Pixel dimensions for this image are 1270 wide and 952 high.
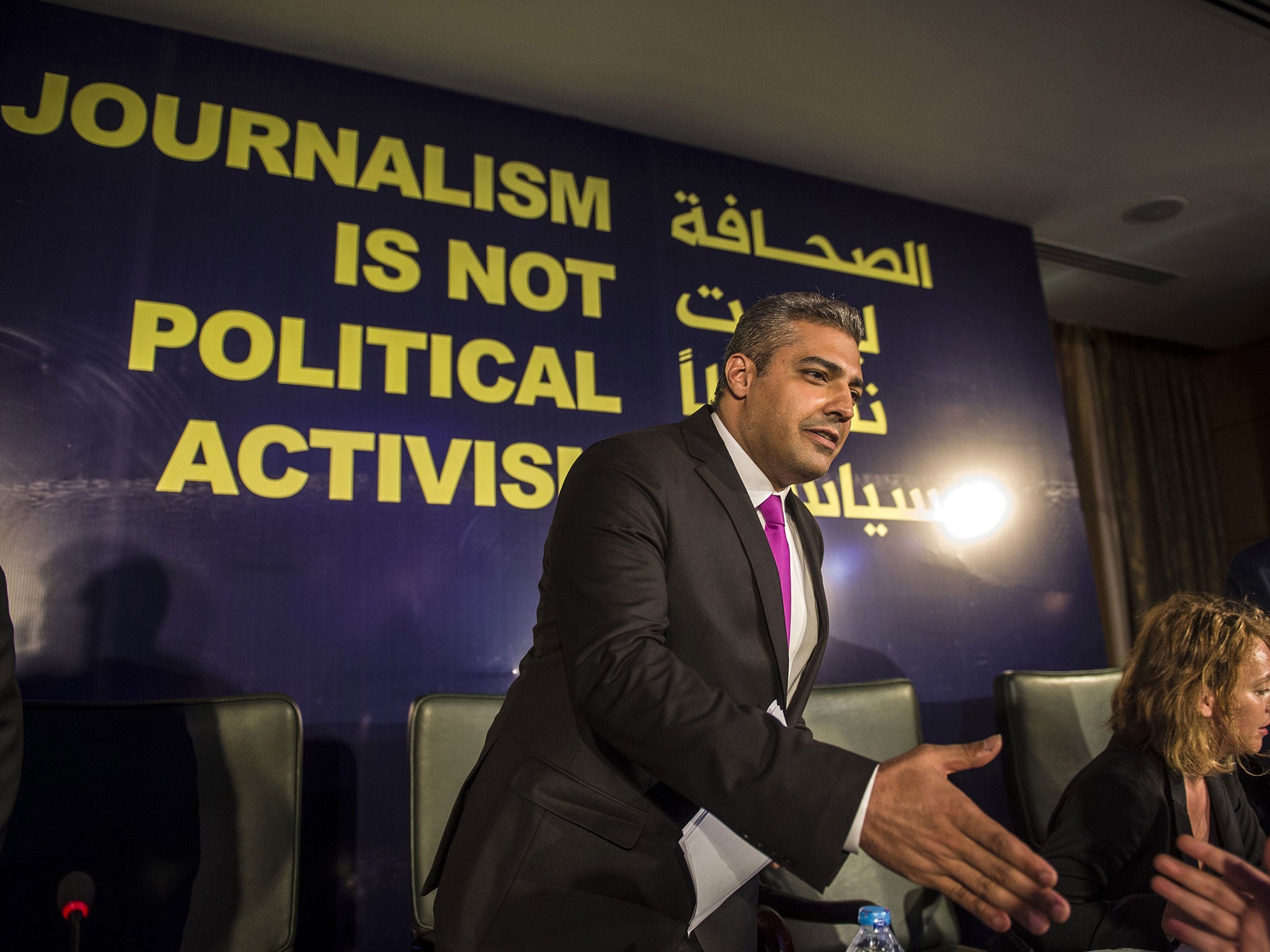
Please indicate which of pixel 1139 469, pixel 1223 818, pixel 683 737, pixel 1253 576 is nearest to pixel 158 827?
pixel 683 737

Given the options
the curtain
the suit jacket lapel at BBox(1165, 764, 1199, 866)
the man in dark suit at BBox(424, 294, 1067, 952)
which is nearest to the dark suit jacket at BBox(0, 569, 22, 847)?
the man in dark suit at BBox(424, 294, 1067, 952)

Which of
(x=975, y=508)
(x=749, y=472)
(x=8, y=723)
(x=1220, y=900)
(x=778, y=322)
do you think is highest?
(x=778, y=322)

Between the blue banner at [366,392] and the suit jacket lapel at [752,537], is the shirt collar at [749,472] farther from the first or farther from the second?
the blue banner at [366,392]

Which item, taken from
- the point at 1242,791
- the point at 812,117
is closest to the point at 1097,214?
the point at 812,117

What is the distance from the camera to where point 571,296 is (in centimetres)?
300

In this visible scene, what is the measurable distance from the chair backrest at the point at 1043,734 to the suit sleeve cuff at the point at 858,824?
5.40 ft

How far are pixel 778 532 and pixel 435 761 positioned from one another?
965 mm

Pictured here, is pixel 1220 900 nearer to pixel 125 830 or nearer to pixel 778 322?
pixel 778 322

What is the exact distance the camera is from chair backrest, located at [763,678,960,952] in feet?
6.73

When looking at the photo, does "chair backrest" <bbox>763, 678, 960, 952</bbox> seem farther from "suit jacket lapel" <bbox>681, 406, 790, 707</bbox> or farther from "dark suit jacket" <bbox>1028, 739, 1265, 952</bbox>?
"suit jacket lapel" <bbox>681, 406, 790, 707</bbox>

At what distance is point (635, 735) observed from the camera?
1001 millimetres

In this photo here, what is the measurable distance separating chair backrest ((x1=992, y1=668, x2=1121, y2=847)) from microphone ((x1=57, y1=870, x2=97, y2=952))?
2.05m

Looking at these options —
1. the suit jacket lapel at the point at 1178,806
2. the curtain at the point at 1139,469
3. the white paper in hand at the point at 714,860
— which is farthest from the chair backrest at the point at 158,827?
the curtain at the point at 1139,469

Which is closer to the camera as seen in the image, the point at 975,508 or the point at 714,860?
the point at 714,860
